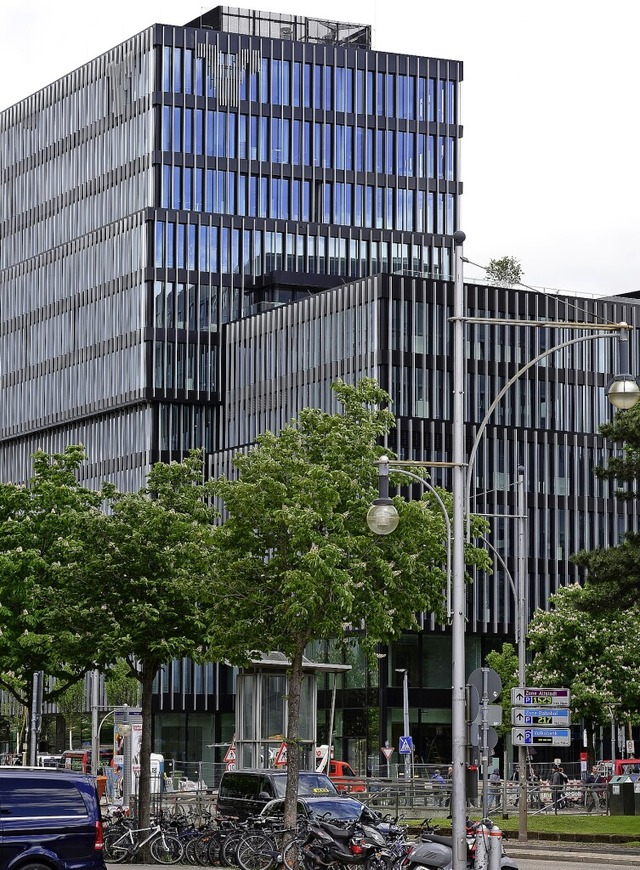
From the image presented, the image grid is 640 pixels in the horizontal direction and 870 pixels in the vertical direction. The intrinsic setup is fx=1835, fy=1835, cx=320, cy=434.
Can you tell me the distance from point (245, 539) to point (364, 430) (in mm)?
A: 3193

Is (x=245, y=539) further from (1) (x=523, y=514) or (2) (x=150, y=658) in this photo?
(1) (x=523, y=514)

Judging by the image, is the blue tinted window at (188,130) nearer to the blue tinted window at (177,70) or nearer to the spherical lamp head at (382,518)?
the blue tinted window at (177,70)

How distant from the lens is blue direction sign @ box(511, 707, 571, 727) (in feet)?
129

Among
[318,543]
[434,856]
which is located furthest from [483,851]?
[318,543]

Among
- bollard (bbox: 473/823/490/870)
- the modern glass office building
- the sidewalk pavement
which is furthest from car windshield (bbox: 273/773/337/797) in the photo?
the modern glass office building

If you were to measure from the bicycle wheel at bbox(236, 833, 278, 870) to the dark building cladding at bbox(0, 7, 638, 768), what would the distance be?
6708 centimetres

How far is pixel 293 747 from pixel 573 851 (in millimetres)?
10883

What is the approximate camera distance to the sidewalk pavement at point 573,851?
3959cm

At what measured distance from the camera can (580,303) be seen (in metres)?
102

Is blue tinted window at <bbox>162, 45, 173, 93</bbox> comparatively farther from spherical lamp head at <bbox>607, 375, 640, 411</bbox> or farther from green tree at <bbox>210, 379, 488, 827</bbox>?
spherical lamp head at <bbox>607, 375, 640, 411</bbox>

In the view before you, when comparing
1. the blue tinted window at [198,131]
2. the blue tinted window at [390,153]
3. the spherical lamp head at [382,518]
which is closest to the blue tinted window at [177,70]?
the blue tinted window at [198,131]

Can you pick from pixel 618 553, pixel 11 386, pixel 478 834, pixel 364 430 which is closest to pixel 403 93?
pixel 11 386

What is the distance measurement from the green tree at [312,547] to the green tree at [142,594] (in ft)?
9.34

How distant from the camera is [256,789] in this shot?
40.3 meters
